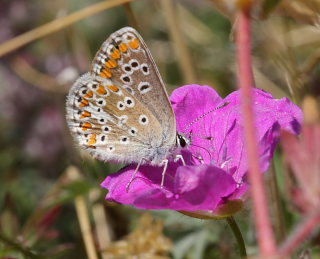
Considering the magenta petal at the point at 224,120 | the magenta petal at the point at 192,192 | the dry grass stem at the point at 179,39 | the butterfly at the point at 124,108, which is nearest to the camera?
the magenta petal at the point at 192,192

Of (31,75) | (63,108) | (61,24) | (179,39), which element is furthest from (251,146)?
(31,75)

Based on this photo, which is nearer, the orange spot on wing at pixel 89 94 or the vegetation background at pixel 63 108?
the orange spot on wing at pixel 89 94

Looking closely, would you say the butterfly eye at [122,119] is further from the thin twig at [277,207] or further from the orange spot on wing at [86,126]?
the thin twig at [277,207]

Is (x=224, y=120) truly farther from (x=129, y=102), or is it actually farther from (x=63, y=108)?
(x=63, y=108)

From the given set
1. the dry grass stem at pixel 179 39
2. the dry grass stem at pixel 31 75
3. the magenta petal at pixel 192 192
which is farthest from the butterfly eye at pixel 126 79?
the dry grass stem at pixel 31 75

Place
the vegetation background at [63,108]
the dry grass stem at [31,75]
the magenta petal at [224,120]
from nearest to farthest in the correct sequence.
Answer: the magenta petal at [224,120]
the vegetation background at [63,108]
the dry grass stem at [31,75]

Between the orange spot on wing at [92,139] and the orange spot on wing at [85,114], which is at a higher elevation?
the orange spot on wing at [85,114]

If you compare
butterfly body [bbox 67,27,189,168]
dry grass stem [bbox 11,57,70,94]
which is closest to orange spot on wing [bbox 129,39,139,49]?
butterfly body [bbox 67,27,189,168]

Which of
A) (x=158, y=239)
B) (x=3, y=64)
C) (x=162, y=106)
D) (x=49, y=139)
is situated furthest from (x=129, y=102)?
(x=3, y=64)

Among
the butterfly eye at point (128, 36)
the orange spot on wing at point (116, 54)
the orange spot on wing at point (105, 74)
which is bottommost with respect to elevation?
the orange spot on wing at point (105, 74)
